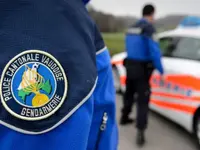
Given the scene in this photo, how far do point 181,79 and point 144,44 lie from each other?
586mm

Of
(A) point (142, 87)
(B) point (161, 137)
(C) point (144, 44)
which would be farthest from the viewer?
(B) point (161, 137)

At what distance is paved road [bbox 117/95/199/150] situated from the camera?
458 cm

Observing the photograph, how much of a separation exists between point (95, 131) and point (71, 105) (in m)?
0.17

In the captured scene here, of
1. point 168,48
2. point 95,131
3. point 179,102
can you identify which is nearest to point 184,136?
point 179,102

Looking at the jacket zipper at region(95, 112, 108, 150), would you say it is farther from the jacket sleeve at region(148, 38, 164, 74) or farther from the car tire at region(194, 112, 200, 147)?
the car tire at region(194, 112, 200, 147)

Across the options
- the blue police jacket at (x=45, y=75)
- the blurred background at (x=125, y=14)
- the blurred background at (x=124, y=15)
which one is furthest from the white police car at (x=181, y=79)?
the blue police jacket at (x=45, y=75)

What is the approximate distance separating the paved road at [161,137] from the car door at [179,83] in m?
0.23

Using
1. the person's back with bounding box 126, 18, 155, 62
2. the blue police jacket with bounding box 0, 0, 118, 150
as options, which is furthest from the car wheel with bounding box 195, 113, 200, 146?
the blue police jacket with bounding box 0, 0, 118, 150

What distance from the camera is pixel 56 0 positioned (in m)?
0.86

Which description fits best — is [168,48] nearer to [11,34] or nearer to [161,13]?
[161,13]

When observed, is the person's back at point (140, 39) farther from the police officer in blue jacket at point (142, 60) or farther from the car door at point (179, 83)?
the car door at point (179, 83)

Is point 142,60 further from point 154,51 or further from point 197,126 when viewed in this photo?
point 197,126

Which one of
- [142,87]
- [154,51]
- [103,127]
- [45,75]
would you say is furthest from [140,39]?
[45,75]

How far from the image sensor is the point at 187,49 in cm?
495
